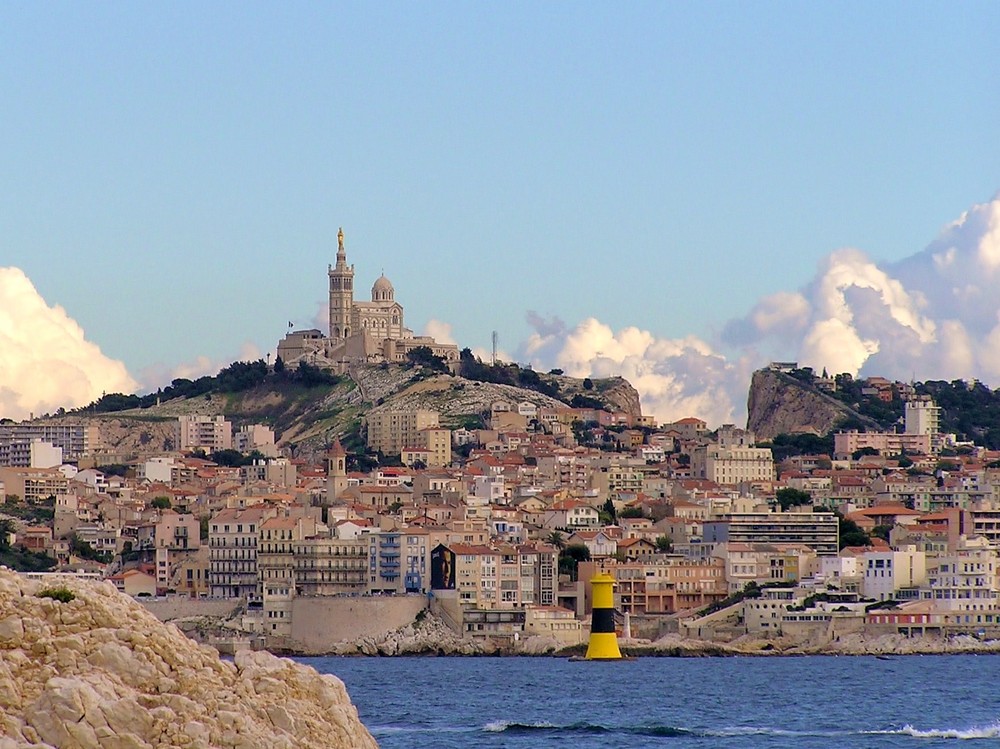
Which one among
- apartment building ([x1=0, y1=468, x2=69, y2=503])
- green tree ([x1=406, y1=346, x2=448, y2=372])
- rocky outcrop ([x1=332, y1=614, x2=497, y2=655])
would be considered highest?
green tree ([x1=406, y1=346, x2=448, y2=372])

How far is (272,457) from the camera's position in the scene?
148 meters

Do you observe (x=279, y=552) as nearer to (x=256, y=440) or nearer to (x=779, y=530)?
(x=779, y=530)

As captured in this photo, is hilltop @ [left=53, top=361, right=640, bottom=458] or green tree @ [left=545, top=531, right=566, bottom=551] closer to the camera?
green tree @ [left=545, top=531, right=566, bottom=551]

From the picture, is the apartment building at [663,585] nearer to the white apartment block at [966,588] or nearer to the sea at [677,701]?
the white apartment block at [966,588]

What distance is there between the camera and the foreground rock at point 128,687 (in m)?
16.4

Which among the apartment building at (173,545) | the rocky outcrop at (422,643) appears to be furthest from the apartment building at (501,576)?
the apartment building at (173,545)

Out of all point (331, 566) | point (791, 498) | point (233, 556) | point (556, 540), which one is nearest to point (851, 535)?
point (791, 498)

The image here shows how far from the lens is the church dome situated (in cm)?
17125

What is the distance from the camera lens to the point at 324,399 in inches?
6235

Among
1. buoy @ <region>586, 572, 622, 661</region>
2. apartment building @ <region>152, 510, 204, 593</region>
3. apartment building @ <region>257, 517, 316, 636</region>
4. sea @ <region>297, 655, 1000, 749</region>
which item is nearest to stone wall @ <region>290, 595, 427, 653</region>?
sea @ <region>297, 655, 1000, 749</region>

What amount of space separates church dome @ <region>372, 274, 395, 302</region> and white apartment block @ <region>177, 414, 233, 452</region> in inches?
771

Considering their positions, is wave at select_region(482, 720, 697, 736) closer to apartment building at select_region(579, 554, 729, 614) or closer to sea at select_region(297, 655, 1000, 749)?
sea at select_region(297, 655, 1000, 749)

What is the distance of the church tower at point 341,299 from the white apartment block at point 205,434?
1569 cm

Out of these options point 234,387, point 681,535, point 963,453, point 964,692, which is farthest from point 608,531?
point 234,387
